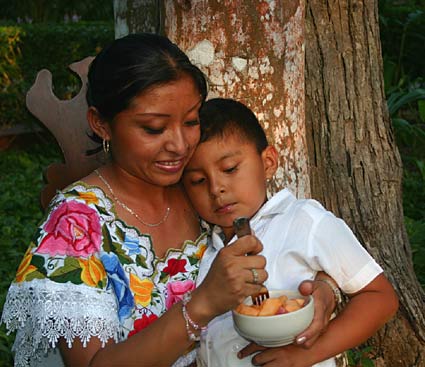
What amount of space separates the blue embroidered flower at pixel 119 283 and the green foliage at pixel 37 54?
8.32 meters

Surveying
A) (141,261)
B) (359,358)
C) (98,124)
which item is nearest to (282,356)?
(141,261)

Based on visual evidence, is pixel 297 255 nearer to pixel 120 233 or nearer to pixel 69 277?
pixel 120 233

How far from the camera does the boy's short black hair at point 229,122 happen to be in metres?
2.51

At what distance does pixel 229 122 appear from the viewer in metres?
2.53

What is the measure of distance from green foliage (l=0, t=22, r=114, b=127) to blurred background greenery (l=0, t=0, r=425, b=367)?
11 mm

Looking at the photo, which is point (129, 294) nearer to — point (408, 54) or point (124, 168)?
point (124, 168)

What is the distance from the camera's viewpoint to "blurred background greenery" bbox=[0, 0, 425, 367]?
21.3 ft

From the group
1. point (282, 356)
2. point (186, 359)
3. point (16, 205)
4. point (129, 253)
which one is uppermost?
point (129, 253)

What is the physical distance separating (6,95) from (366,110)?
23.6ft

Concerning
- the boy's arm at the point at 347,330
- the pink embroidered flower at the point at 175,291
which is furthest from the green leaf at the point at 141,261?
the boy's arm at the point at 347,330

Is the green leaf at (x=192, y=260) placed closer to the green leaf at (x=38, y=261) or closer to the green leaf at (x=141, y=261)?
the green leaf at (x=141, y=261)

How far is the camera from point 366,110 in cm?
397

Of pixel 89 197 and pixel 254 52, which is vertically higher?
pixel 254 52

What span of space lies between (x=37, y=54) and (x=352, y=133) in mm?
8001
